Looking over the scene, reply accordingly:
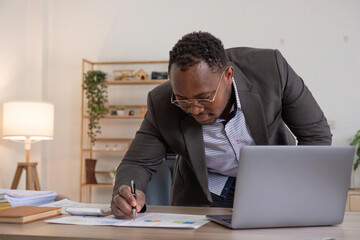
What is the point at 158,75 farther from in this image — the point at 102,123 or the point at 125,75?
the point at 102,123

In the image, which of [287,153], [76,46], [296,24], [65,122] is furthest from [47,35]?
[287,153]

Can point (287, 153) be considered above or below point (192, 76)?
below

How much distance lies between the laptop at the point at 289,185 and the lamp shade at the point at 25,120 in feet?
11.6

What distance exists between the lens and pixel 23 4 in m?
5.20

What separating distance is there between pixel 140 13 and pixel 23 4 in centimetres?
126

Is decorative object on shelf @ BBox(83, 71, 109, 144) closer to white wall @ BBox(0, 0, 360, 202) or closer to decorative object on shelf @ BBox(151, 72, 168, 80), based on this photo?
white wall @ BBox(0, 0, 360, 202)

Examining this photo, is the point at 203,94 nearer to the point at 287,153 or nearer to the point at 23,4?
the point at 287,153

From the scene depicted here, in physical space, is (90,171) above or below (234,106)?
below

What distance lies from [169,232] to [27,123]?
357cm

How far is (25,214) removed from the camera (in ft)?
4.44

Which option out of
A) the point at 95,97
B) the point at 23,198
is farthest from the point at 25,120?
the point at 23,198

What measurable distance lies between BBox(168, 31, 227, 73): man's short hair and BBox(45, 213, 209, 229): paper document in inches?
17.0

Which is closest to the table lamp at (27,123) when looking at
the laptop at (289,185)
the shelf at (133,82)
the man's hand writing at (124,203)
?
the shelf at (133,82)

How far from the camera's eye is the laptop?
1.19m
